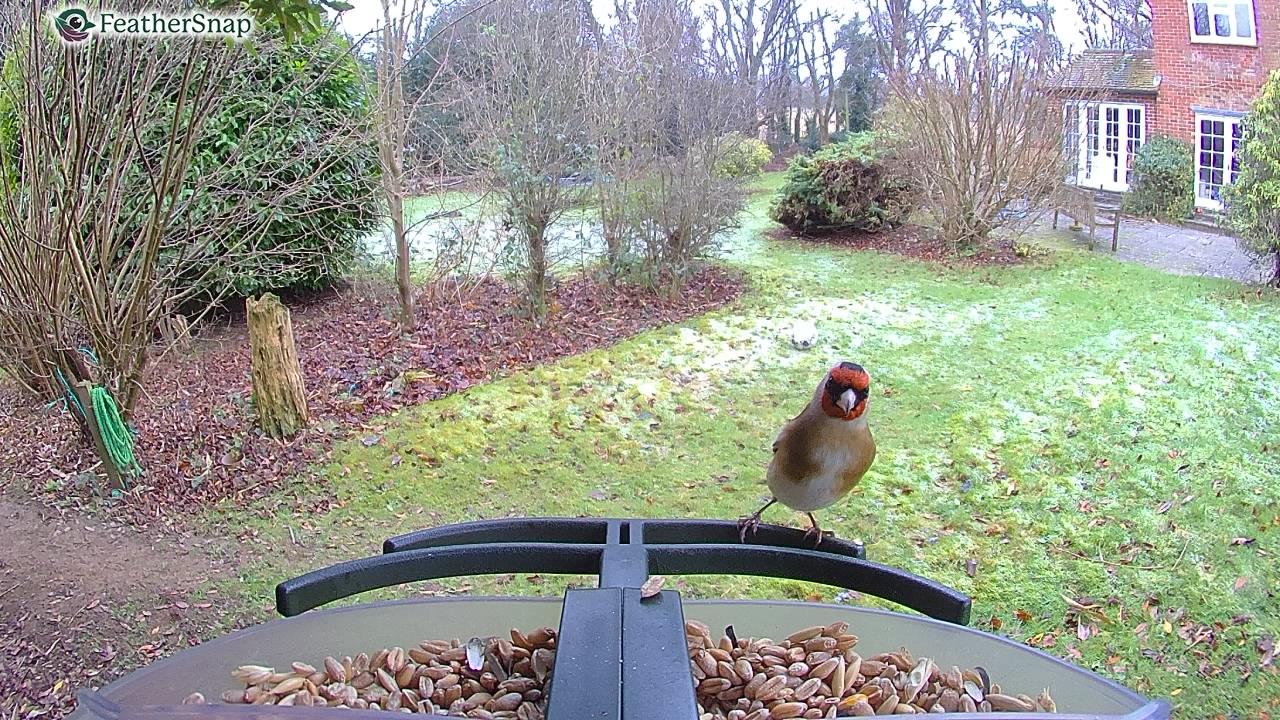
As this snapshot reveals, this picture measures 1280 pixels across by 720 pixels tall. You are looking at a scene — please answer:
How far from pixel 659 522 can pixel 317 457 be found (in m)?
3.90

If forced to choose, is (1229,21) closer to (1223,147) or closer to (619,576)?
(1223,147)

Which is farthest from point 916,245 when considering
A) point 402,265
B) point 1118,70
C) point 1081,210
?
point 1118,70

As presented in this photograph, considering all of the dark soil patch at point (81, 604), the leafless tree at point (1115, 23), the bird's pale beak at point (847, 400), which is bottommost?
the dark soil patch at point (81, 604)

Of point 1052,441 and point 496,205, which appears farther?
point 496,205

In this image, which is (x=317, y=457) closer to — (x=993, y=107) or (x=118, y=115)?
(x=118, y=115)

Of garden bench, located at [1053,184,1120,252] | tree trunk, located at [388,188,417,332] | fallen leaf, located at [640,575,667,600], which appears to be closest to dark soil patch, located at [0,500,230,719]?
fallen leaf, located at [640,575,667,600]

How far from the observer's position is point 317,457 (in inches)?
202

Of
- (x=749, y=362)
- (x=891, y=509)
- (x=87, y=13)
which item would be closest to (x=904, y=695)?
(x=891, y=509)

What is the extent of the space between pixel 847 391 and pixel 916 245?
9427 millimetres

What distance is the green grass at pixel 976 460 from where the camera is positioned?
387 centimetres

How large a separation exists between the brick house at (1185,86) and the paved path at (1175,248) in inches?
30.2

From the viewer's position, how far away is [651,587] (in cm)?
140

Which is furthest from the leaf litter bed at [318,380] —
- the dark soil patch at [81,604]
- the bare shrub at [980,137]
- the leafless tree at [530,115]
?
the bare shrub at [980,137]

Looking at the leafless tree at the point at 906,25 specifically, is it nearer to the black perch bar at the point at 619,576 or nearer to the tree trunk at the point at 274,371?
the tree trunk at the point at 274,371
